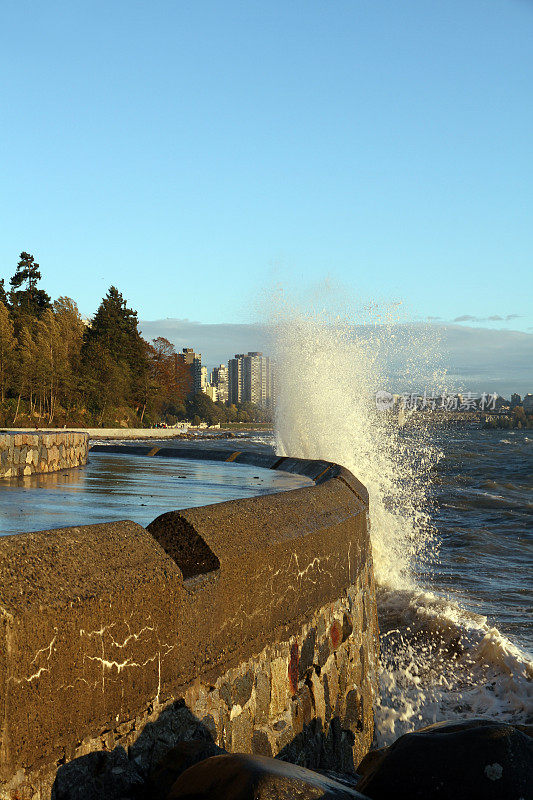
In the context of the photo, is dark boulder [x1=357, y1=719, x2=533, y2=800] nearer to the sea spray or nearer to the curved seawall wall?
the curved seawall wall

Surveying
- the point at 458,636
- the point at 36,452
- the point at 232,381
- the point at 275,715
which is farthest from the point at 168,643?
the point at 232,381

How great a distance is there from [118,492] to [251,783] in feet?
14.1

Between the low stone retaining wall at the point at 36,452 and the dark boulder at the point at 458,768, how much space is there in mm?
6479

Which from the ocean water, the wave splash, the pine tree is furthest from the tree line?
the ocean water

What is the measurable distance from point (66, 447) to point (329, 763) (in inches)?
268

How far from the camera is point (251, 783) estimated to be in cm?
156

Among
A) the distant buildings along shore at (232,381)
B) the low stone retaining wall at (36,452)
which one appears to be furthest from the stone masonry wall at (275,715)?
the distant buildings along shore at (232,381)

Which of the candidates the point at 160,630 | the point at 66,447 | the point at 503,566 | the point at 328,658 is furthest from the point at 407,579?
the point at 160,630

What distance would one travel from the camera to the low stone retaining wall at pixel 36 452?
764 cm

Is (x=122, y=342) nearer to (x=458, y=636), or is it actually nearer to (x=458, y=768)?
(x=458, y=636)

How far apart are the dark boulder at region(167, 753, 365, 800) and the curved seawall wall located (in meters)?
0.23

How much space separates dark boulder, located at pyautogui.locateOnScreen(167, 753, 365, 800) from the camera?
1551 mm

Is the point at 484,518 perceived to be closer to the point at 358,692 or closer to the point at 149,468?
the point at 149,468

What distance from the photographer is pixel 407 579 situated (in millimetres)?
9547
